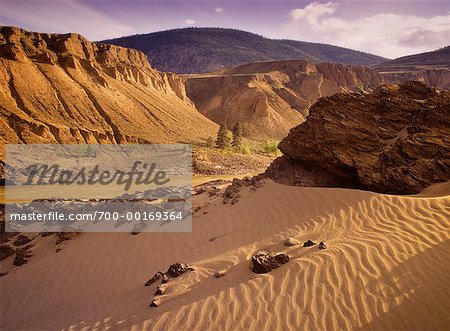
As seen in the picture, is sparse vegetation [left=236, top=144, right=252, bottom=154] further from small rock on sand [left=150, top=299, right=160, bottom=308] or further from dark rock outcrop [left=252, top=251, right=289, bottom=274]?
small rock on sand [left=150, top=299, right=160, bottom=308]

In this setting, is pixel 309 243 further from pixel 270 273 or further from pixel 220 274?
pixel 220 274

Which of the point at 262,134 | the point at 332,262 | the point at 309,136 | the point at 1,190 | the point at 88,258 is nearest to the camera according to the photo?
the point at 332,262

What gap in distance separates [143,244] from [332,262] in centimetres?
497

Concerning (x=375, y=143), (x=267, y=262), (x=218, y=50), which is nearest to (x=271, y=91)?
(x=375, y=143)

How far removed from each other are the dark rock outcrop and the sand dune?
0.49 ft

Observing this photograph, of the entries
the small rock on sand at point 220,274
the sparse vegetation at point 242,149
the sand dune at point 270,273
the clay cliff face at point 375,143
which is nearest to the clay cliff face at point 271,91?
the sparse vegetation at point 242,149

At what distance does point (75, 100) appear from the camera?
32.2 m

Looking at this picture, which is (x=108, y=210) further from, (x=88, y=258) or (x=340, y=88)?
(x=340, y=88)

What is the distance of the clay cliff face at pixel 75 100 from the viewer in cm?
2736

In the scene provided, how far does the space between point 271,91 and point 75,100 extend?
4008 cm

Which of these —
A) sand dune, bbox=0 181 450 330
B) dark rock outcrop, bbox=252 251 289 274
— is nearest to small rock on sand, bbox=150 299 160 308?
sand dune, bbox=0 181 450 330

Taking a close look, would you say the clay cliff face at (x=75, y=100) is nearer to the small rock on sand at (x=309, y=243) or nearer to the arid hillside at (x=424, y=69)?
the small rock on sand at (x=309, y=243)

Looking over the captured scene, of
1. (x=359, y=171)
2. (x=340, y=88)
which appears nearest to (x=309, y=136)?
(x=359, y=171)

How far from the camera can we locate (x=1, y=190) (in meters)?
20.0
